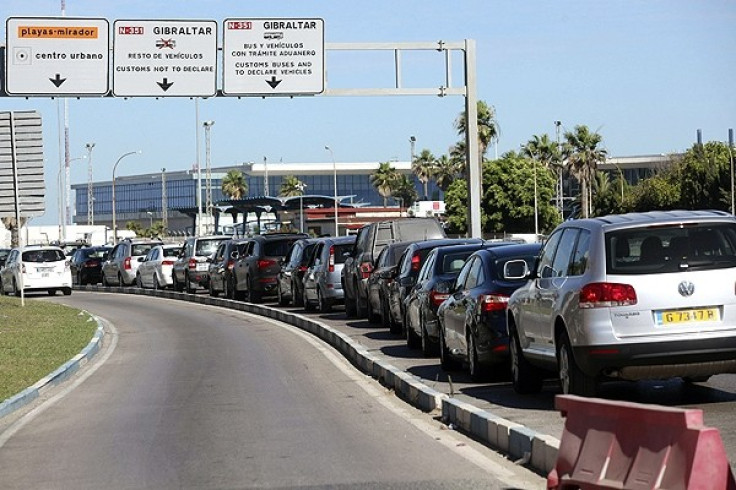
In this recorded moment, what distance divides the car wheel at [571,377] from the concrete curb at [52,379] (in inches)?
257

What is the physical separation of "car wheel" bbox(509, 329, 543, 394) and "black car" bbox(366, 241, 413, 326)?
35.3 ft

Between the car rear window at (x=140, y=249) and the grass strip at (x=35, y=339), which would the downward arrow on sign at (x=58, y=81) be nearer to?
the grass strip at (x=35, y=339)

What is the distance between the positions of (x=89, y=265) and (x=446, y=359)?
1872 inches

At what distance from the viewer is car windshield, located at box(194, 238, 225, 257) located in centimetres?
4875

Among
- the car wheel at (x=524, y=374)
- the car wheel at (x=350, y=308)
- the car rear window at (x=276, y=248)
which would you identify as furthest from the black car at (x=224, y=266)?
the car wheel at (x=524, y=374)

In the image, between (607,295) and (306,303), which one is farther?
(306,303)

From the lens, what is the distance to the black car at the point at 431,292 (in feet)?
63.5

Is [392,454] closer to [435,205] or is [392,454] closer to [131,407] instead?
[131,407]

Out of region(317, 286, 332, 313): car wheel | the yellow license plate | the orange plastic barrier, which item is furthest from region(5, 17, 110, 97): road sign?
the orange plastic barrier

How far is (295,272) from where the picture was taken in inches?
1437

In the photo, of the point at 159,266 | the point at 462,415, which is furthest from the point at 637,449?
the point at 159,266

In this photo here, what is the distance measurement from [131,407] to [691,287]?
23.0 feet

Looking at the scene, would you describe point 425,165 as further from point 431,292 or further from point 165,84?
point 431,292

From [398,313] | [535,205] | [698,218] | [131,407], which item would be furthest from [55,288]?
[535,205]
